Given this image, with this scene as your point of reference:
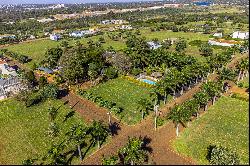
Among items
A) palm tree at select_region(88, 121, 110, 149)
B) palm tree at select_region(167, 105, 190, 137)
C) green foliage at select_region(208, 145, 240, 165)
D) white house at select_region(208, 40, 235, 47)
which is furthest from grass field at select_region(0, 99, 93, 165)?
white house at select_region(208, 40, 235, 47)

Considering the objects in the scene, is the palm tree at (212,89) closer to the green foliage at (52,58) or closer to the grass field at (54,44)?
the green foliage at (52,58)

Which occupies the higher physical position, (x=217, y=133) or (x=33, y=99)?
(x=33, y=99)

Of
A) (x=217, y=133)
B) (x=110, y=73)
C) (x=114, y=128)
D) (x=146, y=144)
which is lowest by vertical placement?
(x=146, y=144)

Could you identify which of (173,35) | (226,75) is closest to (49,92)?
(226,75)

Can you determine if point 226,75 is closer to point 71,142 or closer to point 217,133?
point 217,133

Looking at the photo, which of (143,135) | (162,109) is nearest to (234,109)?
(162,109)

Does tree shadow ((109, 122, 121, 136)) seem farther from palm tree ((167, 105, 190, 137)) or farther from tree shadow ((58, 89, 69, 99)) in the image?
tree shadow ((58, 89, 69, 99))
